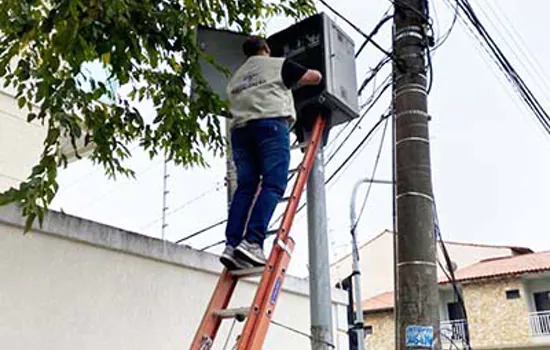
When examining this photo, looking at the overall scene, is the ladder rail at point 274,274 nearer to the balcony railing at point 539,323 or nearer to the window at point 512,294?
the window at point 512,294

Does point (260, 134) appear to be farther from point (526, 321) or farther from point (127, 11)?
point (526, 321)

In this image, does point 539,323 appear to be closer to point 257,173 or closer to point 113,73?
point 257,173

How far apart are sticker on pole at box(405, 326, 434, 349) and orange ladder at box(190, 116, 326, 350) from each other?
118 centimetres

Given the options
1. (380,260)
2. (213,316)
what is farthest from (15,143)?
(380,260)

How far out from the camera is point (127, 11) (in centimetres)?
271

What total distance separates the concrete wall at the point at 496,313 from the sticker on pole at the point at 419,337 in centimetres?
1880

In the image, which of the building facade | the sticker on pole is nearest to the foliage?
the sticker on pole

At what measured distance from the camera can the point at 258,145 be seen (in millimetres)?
3344

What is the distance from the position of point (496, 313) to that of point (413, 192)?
19169 mm

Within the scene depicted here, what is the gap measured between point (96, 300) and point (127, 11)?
173 cm

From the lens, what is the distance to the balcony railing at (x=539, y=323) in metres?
20.8

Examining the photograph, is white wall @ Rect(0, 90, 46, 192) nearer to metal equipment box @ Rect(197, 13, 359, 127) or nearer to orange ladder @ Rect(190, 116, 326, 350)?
metal equipment box @ Rect(197, 13, 359, 127)

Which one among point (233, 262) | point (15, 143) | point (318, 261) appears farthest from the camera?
point (15, 143)

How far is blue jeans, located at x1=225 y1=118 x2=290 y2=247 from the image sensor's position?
3.10 metres
